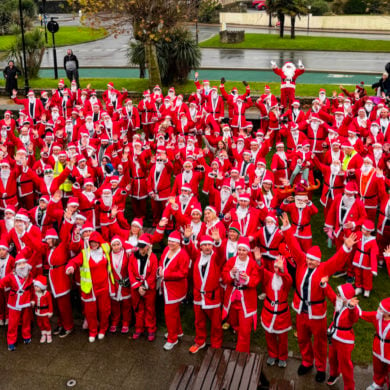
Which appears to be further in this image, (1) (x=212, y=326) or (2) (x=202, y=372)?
(1) (x=212, y=326)

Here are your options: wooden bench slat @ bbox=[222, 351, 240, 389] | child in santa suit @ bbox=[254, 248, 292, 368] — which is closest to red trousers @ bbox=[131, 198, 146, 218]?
child in santa suit @ bbox=[254, 248, 292, 368]

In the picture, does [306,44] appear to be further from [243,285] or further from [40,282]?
[40,282]

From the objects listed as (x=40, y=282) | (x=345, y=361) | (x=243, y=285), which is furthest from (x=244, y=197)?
(x=40, y=282)

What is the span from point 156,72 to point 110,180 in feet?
38.9

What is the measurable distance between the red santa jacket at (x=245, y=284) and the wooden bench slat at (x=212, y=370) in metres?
0.81

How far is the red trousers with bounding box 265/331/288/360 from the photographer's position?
6812 millimetres

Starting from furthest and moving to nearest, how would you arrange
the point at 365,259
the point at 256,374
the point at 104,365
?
the point at 365,259 < the point at 104,365 < the point at 256,374

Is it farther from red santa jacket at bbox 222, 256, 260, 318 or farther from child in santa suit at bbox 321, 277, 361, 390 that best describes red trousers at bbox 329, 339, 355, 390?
red santa jacket at bbox 222, 256, 260, 318

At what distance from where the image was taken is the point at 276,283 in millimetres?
6598

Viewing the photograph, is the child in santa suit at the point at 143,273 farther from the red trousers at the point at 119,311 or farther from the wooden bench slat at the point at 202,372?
the wooden bench slat at the point at 202,372

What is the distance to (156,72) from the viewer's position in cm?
2077

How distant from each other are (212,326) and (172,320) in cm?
59

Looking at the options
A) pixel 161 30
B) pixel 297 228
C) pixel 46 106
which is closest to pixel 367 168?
pixel 297 228

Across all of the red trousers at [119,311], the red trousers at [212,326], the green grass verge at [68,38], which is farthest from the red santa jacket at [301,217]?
the green grass verge at [68,38]
